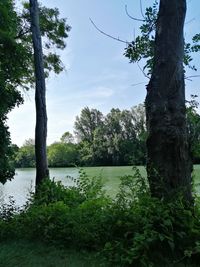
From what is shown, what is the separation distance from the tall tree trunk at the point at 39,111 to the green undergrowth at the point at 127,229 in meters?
3.09

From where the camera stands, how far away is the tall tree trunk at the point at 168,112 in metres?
3.78

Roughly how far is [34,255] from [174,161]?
1.87 meters

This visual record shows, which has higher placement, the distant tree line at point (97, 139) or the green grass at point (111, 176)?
the distant tree line at point (97, 139)

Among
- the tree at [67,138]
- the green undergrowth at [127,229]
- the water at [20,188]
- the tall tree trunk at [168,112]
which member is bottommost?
the water at [20,188]

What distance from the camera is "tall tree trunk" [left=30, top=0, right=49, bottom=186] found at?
8.08 metres

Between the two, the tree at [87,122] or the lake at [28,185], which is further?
the tree at [87,122]

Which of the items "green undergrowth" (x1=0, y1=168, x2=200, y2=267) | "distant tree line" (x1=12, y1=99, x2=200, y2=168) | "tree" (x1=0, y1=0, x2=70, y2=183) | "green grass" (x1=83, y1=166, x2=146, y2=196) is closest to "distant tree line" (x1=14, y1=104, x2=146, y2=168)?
"distant tree line" (x1=12, y1=99, x2=200, y2=168)

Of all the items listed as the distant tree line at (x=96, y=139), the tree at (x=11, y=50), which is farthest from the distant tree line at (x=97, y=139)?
the tree at (x=11, y=50)

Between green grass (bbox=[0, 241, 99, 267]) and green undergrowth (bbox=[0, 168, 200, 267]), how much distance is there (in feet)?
0.44

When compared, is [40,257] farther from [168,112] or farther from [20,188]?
[20,188]

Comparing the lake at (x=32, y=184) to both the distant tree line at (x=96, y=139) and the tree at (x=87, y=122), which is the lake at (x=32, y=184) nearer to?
the distant tree line at (x=96, y=139)

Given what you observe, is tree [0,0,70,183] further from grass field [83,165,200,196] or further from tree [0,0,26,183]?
grass field [83,165,200,196]

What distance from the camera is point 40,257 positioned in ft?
12.1

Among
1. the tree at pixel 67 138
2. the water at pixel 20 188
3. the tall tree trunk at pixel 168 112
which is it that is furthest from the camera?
the tree at pixel 67 138
